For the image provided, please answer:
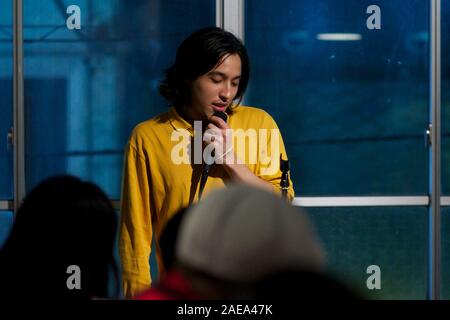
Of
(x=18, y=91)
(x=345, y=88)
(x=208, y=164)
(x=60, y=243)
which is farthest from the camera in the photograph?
(x=345, y=88)

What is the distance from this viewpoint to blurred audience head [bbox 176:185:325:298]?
4.04 ft

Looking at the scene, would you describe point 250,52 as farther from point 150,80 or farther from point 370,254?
point 370,254

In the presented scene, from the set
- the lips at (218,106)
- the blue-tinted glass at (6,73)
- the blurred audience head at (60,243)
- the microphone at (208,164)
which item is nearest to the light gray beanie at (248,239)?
the blurred audience head at (60,243)

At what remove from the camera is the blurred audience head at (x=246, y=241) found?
1232 millimetres

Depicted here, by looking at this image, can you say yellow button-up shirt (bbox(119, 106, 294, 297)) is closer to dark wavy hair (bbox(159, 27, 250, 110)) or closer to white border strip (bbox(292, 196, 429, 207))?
dark wavy hair (bbox(159, 27, 250, 110))

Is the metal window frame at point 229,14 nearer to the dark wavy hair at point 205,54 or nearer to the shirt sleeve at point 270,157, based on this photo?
the dark wavy hair at point 205,54

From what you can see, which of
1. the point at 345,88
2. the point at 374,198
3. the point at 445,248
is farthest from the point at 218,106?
the point at 445,248

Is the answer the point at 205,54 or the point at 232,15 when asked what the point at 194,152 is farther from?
the point at 232,15

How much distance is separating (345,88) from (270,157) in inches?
66.1

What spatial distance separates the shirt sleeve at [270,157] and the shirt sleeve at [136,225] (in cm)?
45

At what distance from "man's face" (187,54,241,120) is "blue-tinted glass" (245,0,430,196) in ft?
4.90

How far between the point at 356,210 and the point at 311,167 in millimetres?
351

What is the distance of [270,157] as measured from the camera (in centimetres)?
384

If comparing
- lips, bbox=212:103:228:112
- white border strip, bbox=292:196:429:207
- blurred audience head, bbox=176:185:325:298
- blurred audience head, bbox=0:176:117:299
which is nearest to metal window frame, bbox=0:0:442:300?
white border strip, bbox=292:196:429:207
